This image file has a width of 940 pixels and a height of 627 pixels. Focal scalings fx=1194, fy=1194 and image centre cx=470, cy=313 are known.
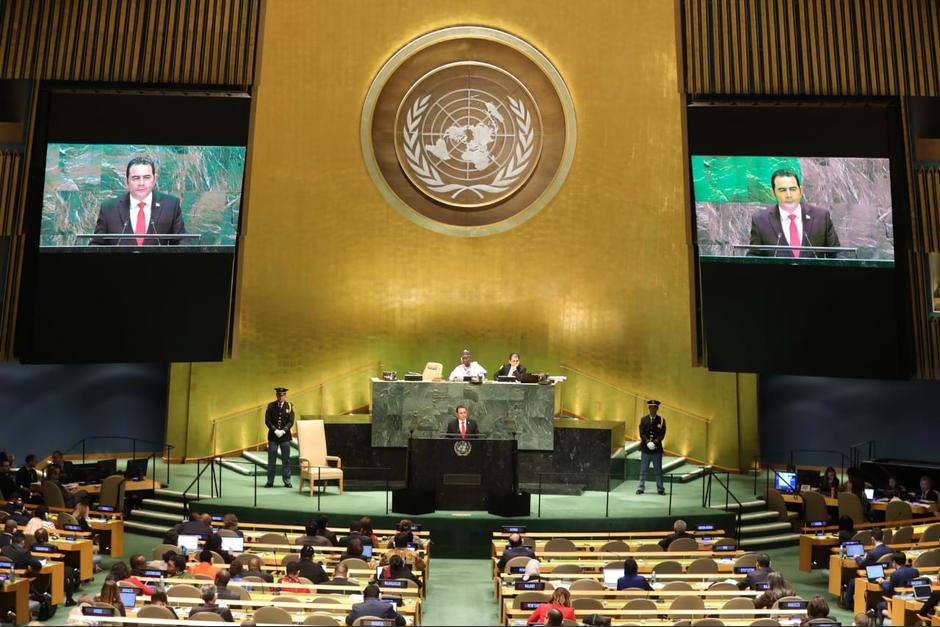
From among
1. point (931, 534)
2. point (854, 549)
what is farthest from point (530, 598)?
point (931, 534)

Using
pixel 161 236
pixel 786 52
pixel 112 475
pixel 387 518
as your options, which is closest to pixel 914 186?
pixel 786 52

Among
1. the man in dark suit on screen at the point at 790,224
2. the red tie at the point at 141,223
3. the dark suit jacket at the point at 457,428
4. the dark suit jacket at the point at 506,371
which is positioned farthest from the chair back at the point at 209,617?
the man in dark suit on screen at the point at 790,224

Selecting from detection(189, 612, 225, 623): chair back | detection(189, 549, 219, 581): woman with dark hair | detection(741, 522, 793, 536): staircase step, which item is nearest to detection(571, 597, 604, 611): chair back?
detection(189, 612, 225, 623): chair back

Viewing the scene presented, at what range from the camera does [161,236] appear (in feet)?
53.1

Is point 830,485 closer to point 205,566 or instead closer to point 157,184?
point 205,566

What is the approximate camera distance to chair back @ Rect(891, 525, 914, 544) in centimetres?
1375

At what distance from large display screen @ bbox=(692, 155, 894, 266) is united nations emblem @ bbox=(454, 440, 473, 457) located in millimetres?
4186

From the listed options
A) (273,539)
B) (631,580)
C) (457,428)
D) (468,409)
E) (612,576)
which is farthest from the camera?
(468,409)

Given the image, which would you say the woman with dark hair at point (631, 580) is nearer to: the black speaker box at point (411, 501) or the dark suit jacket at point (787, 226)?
the black speaker box at point (411, 501)

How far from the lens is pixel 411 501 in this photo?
49.4 ft

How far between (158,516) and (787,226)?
9.32 meters

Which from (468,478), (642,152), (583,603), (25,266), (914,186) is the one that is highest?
(642,152)

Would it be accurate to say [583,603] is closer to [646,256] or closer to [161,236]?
[161,236]

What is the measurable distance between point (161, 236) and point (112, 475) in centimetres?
340
